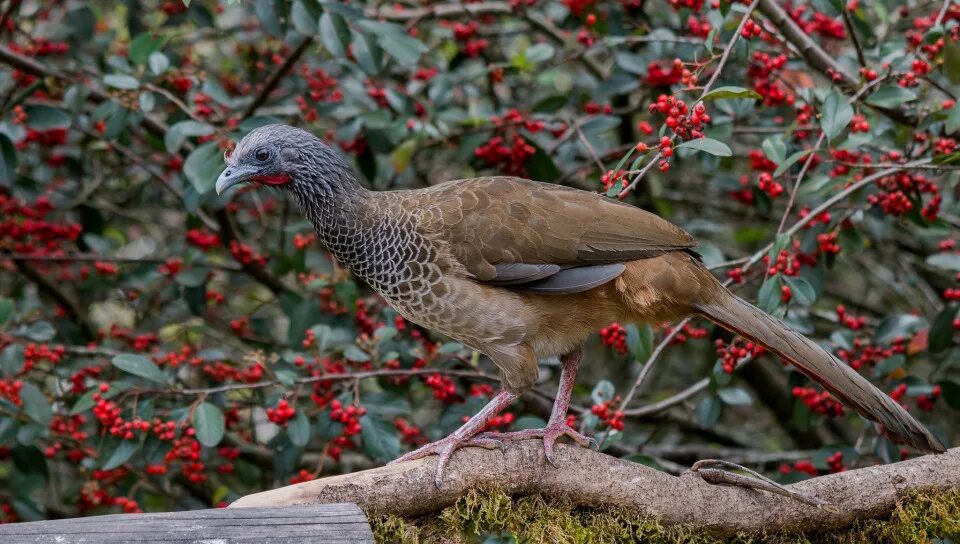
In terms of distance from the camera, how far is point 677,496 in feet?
8.70

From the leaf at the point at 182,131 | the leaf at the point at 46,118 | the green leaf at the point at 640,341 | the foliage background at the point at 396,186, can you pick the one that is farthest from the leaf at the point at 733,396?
the leaf at the point at 46,118

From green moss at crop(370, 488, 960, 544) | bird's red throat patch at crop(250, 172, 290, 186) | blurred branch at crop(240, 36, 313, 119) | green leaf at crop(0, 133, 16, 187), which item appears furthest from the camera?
blurred branch at crop(240, 36, 313, 119)

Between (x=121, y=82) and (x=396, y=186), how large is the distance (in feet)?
5.19

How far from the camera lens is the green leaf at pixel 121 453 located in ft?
10.8

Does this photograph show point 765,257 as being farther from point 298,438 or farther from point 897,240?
point 897,240

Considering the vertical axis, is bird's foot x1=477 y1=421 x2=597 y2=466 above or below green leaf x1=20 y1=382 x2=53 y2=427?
→ above

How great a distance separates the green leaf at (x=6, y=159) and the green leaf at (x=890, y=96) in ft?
9.52

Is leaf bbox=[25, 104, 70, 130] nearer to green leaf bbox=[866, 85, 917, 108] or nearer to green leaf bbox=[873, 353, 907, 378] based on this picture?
green leaf bbox=[866, 85, 917, 108]

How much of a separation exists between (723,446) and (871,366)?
1.61 m

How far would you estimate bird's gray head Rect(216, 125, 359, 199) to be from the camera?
3.17 meters

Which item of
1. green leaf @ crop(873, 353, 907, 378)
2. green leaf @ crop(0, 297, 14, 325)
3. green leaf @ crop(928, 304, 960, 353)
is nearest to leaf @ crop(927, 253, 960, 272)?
green leaf @ crop(928, 304, 960, 353)

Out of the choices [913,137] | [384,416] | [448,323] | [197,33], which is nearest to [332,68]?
[197,33]

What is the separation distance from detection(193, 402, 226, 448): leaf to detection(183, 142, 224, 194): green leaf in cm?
73

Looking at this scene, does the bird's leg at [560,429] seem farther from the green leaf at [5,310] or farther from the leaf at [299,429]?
the green leaf at [5,310]
